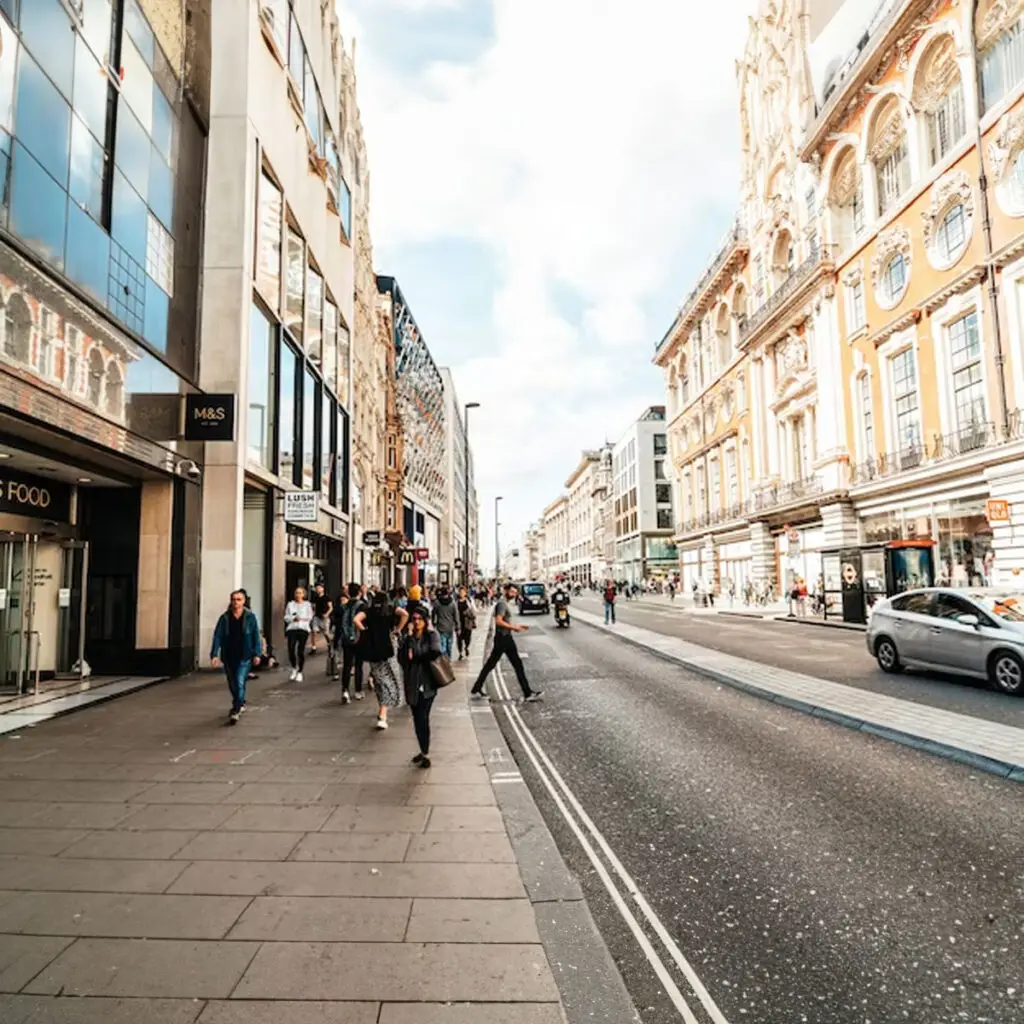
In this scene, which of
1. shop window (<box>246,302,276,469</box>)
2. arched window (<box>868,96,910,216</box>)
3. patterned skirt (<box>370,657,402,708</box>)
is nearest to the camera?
patterned skirt (<box>370,657,402,708</box>)

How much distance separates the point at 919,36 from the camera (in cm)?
2938

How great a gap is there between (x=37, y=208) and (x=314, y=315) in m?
12.9

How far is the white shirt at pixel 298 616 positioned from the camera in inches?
532

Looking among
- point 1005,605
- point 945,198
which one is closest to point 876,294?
point 945,198

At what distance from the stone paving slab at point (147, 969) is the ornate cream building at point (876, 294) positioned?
24489 mm

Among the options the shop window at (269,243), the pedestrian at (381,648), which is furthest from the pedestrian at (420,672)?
the shop window at (269,243)

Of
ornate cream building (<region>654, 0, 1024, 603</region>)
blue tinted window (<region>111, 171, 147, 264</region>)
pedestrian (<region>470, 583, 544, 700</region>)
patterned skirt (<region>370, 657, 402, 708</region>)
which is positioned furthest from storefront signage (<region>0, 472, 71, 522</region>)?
ornate cream building (<region>654, 0, 1024, 603</region>)

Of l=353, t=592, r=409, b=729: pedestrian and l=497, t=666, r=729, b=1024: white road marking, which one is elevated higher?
l=353, t=592, r=409, b=729: pedestrian

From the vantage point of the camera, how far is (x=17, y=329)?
28.9 ft

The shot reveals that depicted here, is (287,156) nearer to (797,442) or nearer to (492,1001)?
(492,1001)

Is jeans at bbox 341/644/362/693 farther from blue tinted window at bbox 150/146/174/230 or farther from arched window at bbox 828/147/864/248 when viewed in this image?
arched window at bbox 828/147/864/248

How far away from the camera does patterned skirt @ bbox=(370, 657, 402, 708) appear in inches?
361

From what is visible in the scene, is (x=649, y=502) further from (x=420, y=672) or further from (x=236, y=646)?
(x=420, y=672)

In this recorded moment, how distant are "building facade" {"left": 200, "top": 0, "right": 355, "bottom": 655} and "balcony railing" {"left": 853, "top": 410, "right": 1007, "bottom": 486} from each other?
23.1m
